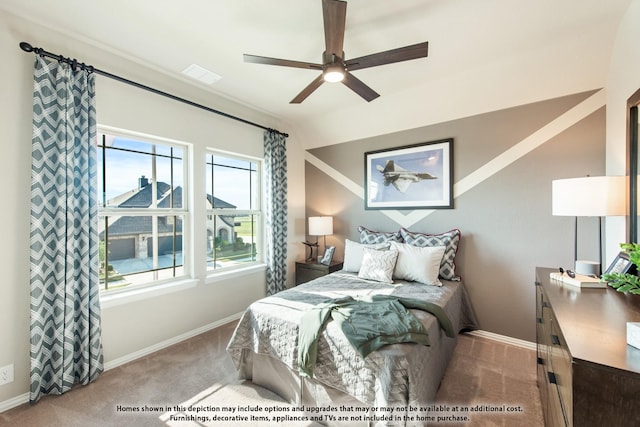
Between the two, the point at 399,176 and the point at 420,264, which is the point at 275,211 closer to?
the point at 399,176

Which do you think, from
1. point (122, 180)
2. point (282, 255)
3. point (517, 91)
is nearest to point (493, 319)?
point (517, 91)

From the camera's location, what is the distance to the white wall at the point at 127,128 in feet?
6.07

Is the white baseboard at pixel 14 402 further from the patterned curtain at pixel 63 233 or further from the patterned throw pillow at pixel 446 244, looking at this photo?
the patterned throw pillow at pixel 446 244

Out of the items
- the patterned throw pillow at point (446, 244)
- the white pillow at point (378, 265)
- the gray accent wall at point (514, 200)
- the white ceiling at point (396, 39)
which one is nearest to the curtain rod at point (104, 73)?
the white ceiling at point (396, 39)

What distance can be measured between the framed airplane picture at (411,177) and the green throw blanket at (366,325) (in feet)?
5.16

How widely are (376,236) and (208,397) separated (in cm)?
237

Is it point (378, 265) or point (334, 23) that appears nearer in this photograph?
point (334, 23)

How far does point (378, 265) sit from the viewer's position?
9.23ft

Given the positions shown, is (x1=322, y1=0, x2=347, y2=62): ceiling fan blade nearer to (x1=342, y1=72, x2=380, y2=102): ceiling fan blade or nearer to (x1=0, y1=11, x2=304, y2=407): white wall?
(x1=342, y1=72, x2=380, y2=102): ceiling fan blade

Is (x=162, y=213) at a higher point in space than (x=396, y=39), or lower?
lower

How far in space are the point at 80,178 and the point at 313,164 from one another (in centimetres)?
283

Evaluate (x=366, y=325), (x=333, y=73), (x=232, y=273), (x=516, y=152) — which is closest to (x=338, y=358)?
(x=366, y=325)

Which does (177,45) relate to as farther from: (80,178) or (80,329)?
(80,329)

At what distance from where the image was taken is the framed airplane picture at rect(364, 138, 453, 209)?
10.1ft
